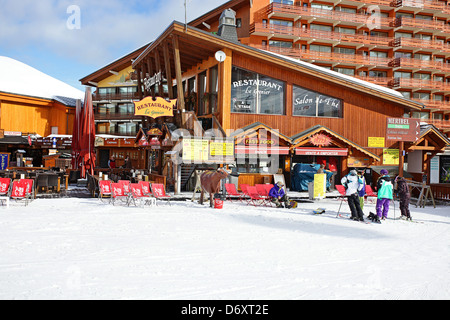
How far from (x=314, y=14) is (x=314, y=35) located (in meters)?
2.46

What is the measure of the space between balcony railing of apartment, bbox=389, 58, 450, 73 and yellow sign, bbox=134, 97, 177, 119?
34495 mm

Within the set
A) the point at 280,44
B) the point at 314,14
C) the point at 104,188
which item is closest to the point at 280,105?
the point at 104,188

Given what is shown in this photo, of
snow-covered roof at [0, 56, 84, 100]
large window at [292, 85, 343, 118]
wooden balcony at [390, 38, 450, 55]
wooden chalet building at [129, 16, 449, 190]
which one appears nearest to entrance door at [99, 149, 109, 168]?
snow-covered roof at [0, 56, 84, 100]

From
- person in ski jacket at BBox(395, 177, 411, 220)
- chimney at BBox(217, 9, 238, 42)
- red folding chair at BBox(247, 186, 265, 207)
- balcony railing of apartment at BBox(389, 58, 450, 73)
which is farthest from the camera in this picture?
balcony railing of apartment at BBox(389, 58, 450, 73)

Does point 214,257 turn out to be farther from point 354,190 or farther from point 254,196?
point 254,196

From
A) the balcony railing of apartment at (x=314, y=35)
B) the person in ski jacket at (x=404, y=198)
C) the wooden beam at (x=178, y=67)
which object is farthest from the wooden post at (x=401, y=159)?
the balcony railing of apartment at (x=314, y=35)

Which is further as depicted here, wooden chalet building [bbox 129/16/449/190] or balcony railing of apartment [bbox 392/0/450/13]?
balcony railing of apartment [bbox 392/0/450/13]

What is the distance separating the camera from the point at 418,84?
4244cm

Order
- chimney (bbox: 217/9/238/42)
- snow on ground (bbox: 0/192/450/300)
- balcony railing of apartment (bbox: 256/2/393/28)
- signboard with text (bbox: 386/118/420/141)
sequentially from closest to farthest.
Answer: snow on ground (bbox: 0/192/450/300) < signboard with text (bbox: 386/118/420/141) < chimney (bbox: 217/9/238/42) < balcony railing of apartment (bbox: 256/2/393/28)

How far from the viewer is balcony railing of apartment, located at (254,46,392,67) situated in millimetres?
39656

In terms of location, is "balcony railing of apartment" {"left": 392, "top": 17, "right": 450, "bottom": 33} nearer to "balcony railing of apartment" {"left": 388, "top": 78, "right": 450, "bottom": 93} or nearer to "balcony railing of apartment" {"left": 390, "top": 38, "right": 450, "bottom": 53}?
"balcony railing of apartment" {"left": 390, "top": 38, "right": 450, "bottom": 53}

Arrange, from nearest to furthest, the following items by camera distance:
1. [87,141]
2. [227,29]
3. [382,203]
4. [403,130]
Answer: [382,203]
[87,141]
[403,130]
[227,29]

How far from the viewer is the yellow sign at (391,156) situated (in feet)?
74.2
